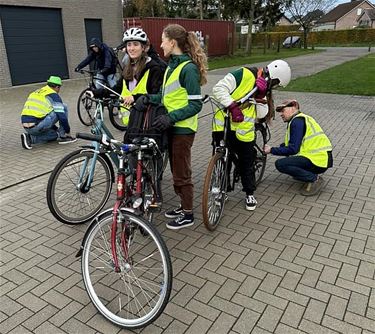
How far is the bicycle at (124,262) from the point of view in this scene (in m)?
2.36

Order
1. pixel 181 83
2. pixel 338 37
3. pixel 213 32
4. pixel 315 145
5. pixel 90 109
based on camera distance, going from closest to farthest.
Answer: pixel 181 83 → pixel 315 145 → pixel 90 109 → pixel 213 32 → pixel 338 37

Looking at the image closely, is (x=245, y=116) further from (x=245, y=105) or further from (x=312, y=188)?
(x=312, y=188)

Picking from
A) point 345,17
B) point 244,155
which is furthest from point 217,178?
point 345,17

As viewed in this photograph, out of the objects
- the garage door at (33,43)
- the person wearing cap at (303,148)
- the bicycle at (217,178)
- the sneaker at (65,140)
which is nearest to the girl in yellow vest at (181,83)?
the bicycle at (217,178)

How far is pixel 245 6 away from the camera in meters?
29.2

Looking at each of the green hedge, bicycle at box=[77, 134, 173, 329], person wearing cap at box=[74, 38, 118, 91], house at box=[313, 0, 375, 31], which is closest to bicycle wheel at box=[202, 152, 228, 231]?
bicycle at box=[77, 134, 173, 329]

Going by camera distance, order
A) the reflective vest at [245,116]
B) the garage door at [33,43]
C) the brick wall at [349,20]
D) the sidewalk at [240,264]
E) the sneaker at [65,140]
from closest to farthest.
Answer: the sidewalk at [240,264] < the reflective vest at [245,116] < the sneaker at [65,140] < the garage door at [33,43] < the brick wall at [349,20]

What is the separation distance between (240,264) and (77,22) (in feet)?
48.4

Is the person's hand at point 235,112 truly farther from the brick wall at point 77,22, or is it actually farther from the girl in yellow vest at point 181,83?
the brick wall at point 77,22

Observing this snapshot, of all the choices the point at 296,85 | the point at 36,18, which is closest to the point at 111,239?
the point at 296,85

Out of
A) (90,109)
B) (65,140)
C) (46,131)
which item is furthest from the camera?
(90,109)

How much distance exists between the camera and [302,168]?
4.46 metres

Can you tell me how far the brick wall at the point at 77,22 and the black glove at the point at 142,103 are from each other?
11714 millimetres

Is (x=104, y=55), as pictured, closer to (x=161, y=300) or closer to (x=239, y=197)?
(x=239, y=197)
